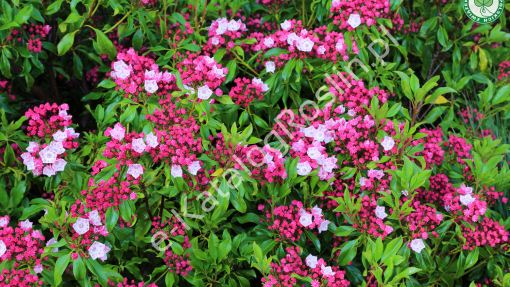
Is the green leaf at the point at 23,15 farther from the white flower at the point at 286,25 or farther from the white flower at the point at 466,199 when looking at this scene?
the white flower at the point at 466,199

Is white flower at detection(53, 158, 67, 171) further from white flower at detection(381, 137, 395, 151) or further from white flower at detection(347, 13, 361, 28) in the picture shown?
white flower at detection(347, 13, 361, 28)

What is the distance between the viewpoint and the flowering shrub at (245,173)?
6.68 ft

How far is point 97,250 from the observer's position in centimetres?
209

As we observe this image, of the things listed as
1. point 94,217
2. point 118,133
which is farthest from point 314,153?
point 94,217

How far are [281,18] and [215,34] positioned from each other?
2.21 feet

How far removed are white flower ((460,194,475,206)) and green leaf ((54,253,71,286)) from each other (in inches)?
74.4

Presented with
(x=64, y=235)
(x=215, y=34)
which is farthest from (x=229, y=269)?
(x=215, y=34)

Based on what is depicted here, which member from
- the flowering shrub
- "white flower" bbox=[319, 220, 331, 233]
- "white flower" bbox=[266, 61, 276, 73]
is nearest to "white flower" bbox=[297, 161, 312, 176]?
the flowering shrub

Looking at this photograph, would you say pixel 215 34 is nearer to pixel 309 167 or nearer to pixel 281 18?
pixel 281 18

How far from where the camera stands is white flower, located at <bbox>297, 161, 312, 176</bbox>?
2.21m

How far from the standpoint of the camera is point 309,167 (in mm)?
2213

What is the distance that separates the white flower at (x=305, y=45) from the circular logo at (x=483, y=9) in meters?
1.25

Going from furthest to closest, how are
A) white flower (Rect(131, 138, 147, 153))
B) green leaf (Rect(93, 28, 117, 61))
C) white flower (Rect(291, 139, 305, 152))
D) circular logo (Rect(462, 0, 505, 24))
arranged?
circular logo (Rect(462, 0, 505, 24)), green leaf (Rect(93, 28, 117, 61)), white flower (Rect(291, 139, 305, 152)), white flower (Rect(131, 138, 147, 153))

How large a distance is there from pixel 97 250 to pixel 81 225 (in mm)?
161
